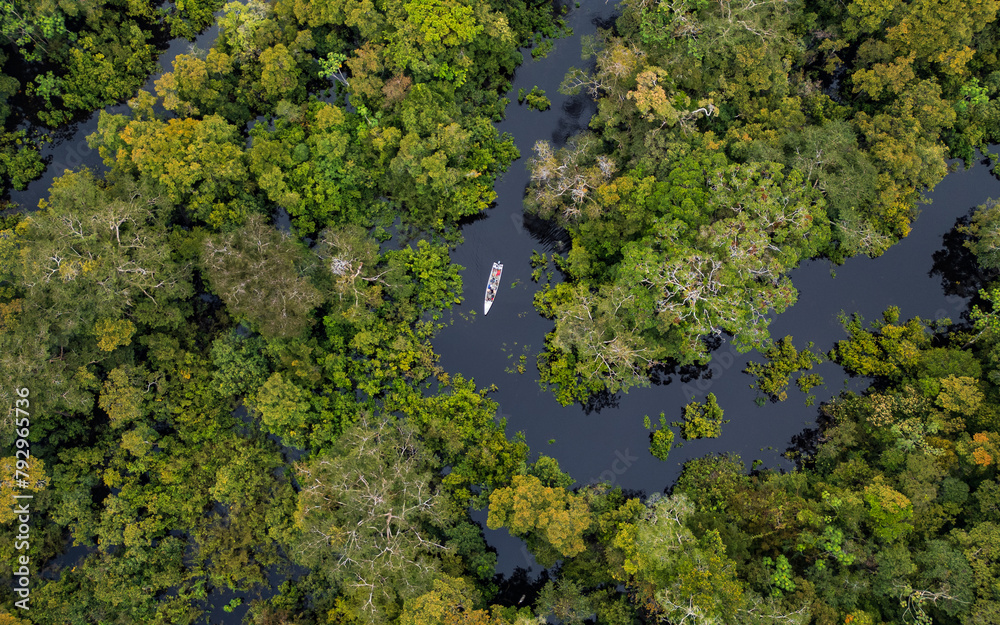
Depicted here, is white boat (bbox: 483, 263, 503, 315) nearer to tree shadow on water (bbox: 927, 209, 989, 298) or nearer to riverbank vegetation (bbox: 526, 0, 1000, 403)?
riverbank vegetation (bbox: 526, 0, 1000, 403)

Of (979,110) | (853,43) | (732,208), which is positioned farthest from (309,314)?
(979,110)

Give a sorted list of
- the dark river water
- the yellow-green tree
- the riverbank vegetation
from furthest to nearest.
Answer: the dark river water, the riverbank vegetation, the yellow-green tree

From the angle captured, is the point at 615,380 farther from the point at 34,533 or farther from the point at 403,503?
the point at 34,533
